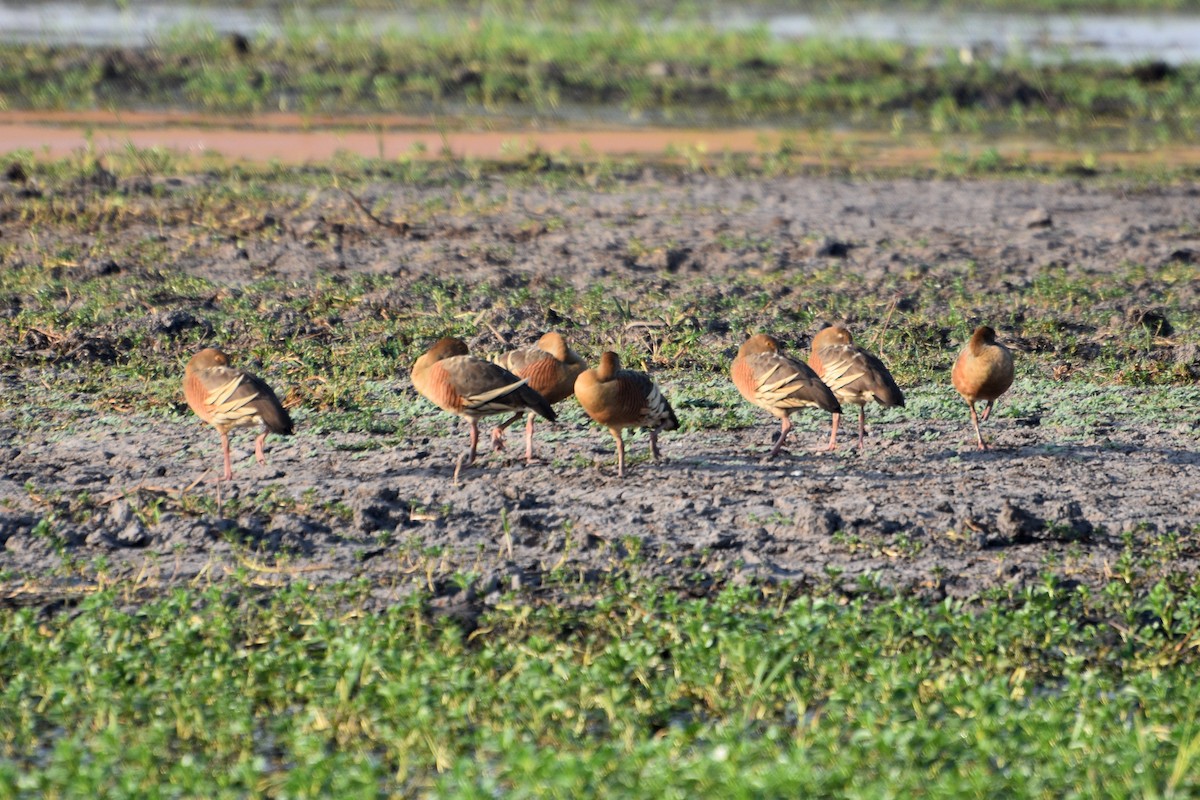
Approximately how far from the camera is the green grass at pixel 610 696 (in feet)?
17.4

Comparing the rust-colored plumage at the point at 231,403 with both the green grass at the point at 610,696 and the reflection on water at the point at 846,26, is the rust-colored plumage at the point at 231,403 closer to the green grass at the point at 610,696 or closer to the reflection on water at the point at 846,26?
the green grass at the point at 610,696

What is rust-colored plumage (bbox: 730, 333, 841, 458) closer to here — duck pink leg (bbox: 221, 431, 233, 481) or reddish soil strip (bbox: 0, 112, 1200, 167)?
duck pink leg (bbox: 221, 431, 233, 481)

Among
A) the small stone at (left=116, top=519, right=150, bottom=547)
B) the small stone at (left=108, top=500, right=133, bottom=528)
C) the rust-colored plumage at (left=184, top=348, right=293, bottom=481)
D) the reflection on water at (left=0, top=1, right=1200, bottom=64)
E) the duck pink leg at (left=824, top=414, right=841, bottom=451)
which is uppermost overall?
the reflection on water at (left=0, top=1, right=1200, bottom=64)

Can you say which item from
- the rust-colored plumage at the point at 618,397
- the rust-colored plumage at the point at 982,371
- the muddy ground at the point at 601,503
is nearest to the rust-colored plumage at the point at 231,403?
the muddy ground at the point at 601,503

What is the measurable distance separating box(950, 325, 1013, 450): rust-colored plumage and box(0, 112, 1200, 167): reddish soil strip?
31.7 ft

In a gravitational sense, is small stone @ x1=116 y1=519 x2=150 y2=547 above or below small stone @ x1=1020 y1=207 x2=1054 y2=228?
below

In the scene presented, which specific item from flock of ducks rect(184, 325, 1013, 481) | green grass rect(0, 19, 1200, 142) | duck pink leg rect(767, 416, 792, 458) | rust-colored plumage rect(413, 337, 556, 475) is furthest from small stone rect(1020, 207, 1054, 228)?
rust-colored plumage rect(413, 337, 556, 475)

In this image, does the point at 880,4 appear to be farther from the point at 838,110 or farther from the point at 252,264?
the point at 252,264

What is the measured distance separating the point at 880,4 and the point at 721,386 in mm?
29299

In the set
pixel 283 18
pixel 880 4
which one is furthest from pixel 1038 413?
pixel 880 4

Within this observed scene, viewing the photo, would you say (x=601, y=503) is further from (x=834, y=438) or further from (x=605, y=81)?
(x=605, y=81)

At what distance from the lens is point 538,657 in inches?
246

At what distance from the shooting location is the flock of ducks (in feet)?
27.0

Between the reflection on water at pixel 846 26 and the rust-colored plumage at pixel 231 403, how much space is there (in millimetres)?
19423
